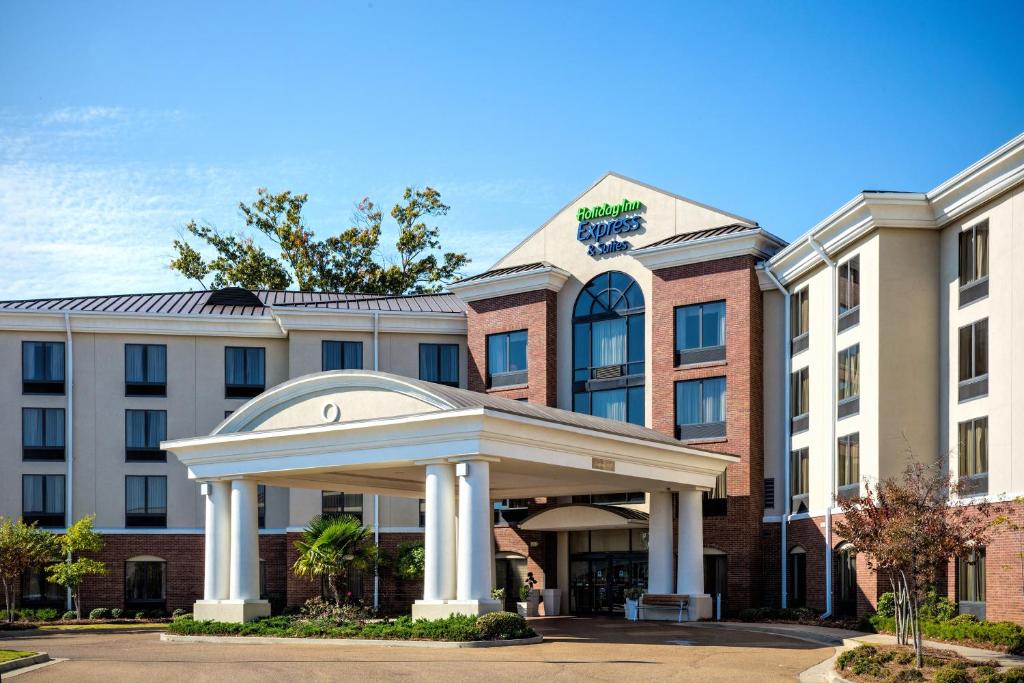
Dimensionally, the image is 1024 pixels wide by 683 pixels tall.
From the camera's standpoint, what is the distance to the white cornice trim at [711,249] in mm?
41094

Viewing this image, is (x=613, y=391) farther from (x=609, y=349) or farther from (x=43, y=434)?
(x=43, y=434)

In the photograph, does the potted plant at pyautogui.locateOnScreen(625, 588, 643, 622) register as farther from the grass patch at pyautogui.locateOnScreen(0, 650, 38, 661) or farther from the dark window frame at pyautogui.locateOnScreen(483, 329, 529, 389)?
the grass patch at pyautogui.locateOnScreen(0, 650, 38, 661)

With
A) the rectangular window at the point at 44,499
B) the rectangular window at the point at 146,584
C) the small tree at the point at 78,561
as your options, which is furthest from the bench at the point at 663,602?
the rectangular window at the point at 44,499

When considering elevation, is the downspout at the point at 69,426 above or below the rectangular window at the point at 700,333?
below

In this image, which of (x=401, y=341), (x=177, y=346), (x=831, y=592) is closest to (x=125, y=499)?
(x=177, y=346)

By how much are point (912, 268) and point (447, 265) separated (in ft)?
120

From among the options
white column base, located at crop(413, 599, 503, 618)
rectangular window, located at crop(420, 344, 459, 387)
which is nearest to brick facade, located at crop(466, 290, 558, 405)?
rectangular window, located at crop(420, 344, 459, 387)

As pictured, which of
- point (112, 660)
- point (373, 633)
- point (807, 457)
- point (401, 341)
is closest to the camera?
point (112, 660)

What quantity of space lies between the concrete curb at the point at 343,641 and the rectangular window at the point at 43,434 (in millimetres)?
17179

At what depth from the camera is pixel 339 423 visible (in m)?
31.9

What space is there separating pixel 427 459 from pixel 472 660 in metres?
7.15

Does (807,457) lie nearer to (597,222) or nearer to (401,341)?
(597,222)

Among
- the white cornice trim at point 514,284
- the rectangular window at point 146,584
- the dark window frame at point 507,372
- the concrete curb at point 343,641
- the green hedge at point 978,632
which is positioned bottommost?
the rectangular window at point 146,584

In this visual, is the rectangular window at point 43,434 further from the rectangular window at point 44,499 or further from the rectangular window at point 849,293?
the rectangular window at point 849,293
